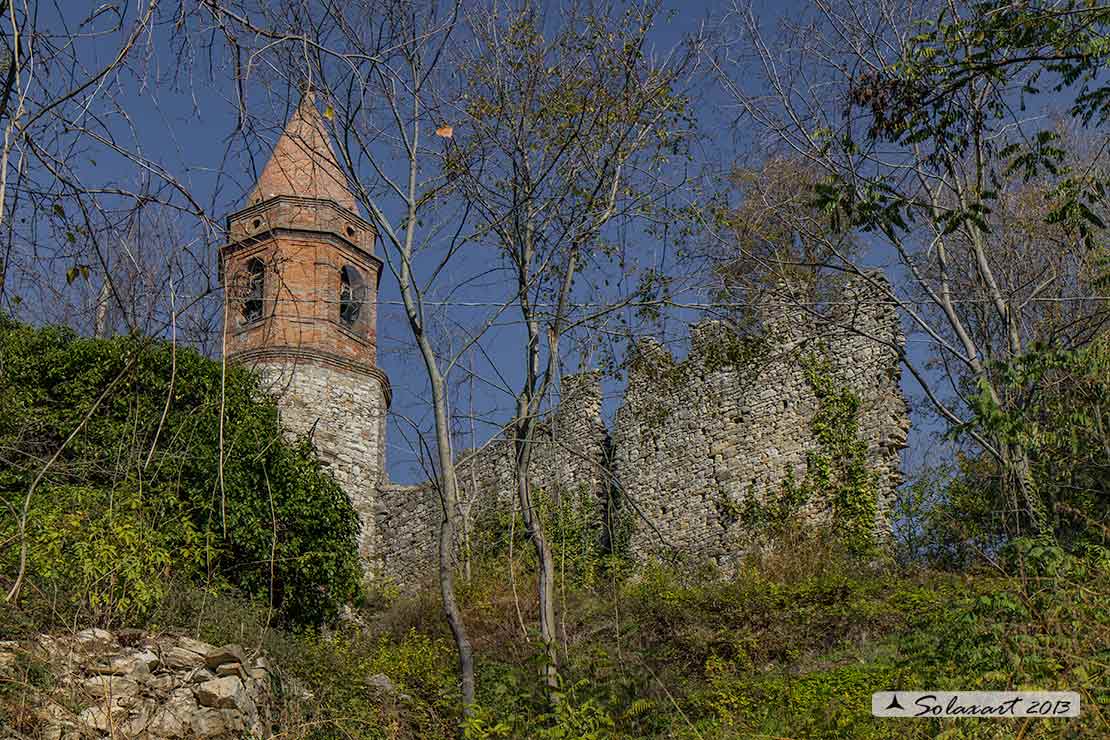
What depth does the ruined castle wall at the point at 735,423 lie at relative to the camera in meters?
13.9

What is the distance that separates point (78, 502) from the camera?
8.75 meters

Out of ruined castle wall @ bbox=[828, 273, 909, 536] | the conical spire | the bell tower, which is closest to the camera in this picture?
the conical spire

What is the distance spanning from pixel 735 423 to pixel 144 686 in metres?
9.75

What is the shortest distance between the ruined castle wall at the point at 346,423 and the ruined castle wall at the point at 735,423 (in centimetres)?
446

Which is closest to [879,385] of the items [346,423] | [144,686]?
[346,423]

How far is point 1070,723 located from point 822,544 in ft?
27.4

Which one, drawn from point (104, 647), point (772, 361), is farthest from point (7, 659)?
point (772, 361)

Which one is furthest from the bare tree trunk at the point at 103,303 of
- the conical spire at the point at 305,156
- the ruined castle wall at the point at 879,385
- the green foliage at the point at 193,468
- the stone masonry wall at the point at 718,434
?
the ruined castle wall at the point at 879,385

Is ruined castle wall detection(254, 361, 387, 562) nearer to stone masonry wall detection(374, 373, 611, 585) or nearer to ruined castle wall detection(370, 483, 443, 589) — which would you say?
ruined castle wall detection(370, 483, 443, 589)

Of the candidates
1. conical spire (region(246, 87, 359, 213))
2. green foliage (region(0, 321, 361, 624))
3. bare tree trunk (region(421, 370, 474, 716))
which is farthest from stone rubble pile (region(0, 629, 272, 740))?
conical spire (region(246, 87, 359, 213))

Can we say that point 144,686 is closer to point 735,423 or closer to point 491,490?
point 735,423

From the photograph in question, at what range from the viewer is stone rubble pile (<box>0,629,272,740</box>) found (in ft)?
20.4

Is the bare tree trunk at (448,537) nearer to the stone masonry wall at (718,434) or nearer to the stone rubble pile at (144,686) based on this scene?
the stone rubble pile at (144,686)

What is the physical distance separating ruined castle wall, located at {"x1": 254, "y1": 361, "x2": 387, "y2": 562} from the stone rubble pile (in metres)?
10.5
